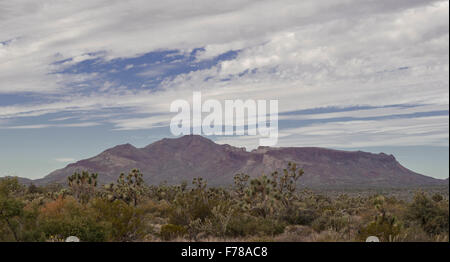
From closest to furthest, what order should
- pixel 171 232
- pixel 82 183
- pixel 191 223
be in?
pixel 171 232 → pixel 191 223 → pixel 82 183

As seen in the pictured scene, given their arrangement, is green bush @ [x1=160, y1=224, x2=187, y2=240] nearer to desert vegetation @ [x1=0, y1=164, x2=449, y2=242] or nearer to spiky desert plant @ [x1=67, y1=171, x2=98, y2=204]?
desert vegetation @ [x1=0, y1=164, x2=449, y2=242]

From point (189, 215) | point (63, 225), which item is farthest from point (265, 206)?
point (63, 225)

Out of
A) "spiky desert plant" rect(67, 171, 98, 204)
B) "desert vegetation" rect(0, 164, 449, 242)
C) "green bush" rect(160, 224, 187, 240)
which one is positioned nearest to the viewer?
"desert vegetation" rect(0, 164, 449, 242)

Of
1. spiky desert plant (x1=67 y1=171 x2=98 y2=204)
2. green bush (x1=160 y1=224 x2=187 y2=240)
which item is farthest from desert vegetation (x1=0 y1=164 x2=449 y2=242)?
spiky desert plant (x1=67 y1=171 x2=98 y2=204)

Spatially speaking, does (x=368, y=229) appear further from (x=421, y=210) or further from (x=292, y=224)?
(x=292, y=224)

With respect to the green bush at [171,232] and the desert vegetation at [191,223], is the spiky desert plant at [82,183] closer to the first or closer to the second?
the desert vegetation at [191,223]

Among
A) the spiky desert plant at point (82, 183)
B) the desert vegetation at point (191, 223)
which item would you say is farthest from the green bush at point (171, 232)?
the spiky desert plant at point (82, 183)

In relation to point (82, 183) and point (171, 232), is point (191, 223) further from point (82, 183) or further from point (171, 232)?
point (82, 183)

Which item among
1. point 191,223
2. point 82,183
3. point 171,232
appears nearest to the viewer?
point 171,232

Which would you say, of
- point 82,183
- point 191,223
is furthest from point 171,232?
point 82,183

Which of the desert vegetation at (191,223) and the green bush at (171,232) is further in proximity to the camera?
the green bush at (171,232)
